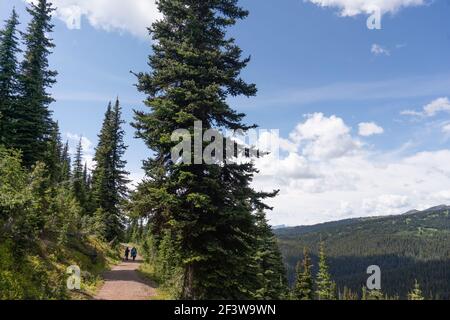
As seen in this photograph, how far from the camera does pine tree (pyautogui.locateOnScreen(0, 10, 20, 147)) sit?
27.9 metres

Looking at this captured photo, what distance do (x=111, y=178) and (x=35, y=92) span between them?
55.9 ft

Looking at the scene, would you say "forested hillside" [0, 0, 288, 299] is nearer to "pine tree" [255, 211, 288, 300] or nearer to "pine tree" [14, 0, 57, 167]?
"pine tree" [14, 0, 57, 167]

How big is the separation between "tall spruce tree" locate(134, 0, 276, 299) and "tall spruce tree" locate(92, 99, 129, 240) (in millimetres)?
27279

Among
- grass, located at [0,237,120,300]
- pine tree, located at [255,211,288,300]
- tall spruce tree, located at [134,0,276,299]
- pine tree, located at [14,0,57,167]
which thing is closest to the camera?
grass, located at [0,237,120,300]

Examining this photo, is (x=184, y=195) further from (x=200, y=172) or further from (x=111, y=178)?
(x=111, y=178)

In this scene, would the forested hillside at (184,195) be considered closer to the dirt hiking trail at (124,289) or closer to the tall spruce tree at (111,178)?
the dirt hiking trail at (124,289)

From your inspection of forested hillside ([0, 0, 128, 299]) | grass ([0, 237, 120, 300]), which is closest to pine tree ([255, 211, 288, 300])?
forested hillside ([0, 0, 128, 299])

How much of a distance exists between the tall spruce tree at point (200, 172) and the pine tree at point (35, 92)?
14.1 metres

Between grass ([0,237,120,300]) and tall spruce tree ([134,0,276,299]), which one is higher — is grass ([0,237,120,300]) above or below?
below

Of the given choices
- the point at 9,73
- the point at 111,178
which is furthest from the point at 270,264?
the point at 9,73
